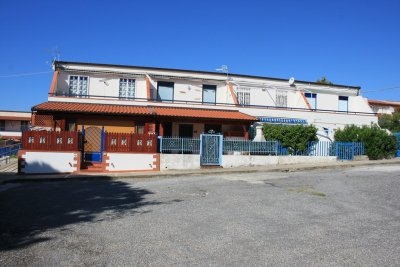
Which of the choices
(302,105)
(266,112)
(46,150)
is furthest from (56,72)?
(302,105)

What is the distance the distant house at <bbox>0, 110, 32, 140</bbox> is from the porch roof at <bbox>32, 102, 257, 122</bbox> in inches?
1164

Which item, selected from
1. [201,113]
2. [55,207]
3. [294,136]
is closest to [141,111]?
[201,113]

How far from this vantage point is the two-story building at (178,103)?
22.6m

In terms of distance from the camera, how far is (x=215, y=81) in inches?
1081

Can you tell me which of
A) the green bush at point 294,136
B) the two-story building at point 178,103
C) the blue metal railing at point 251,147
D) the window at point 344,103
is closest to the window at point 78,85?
the two-story building at point 178,103

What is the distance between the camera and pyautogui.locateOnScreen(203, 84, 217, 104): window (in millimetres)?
27573

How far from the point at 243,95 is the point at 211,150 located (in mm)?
8903

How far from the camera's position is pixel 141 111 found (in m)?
22.6

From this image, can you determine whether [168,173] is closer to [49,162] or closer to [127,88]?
[49,162]

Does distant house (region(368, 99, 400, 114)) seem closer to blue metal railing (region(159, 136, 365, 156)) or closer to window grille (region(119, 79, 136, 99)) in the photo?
blue metal railing (region(159, 136, 365, 156))

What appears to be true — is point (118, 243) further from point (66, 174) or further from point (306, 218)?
point (66, 174)

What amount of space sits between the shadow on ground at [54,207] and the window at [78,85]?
11.7 metres

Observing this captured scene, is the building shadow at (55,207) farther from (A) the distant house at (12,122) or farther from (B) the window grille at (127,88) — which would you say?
(A) the distant house at (12,122)

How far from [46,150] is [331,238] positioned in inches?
614
